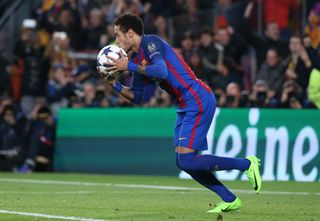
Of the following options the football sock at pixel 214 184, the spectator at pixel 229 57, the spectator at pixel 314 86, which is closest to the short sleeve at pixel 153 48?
the football sock at pixel 214 184

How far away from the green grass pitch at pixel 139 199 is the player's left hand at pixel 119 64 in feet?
4.95

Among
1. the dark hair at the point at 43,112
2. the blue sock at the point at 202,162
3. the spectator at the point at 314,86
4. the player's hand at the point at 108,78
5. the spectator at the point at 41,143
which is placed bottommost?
the spectator at the point at 41,143

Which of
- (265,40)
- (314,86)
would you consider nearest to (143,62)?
(314,86)

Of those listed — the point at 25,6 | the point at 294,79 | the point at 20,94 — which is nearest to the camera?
the point at 294,79

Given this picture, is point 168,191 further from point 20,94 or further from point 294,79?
point 20,94

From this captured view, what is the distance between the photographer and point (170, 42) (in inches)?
830

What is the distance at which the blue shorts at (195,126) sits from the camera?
405 inches

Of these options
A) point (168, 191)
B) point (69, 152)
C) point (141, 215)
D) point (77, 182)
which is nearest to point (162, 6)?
point (69, 152)

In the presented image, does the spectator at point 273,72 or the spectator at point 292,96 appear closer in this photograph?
the spectator at point 292,96

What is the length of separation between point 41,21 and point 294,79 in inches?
302

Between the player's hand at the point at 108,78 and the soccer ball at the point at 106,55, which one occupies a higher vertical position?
the soccer ball at the point at 106,55

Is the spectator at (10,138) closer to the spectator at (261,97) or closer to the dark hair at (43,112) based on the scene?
the dark hair at (43,112)

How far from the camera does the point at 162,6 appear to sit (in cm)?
2219

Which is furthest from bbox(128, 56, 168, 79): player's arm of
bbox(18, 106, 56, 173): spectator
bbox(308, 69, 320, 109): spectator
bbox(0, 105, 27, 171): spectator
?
bbox(0, 105, 27, 171): spectator
